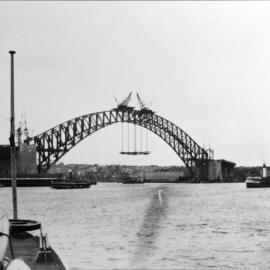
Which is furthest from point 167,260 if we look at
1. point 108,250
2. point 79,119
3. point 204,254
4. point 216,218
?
point 79,119

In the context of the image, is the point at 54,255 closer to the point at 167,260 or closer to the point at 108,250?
the point at 167,260

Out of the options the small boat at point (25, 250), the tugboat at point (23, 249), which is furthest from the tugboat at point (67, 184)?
the small boat at point (25, 250)

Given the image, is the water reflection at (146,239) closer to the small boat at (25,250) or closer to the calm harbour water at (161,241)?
the calm harbour water at (161,241)

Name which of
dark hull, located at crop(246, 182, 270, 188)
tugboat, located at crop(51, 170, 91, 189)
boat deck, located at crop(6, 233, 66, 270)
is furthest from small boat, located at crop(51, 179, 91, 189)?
boat deck, located at crop(6, 233, 66, 270)

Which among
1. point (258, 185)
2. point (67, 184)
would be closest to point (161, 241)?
point (67, 184)

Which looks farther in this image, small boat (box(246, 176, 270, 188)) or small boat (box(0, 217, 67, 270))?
small boat (box(246, 176, 270, 188))

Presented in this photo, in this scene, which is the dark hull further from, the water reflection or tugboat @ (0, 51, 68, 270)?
tugboat @ (0, 51, 68, 270)

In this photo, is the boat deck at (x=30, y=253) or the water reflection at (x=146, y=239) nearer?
the boat deck at (x=30, y=253)

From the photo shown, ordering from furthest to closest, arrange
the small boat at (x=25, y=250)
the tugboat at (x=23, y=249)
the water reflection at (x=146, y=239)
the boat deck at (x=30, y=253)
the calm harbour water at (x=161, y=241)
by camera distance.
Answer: the water reflection at (x=146, y=239) < the calm harbour water at (x=161, y=241) < the boat deck at (x=30, y=253) < the small boat at (x=25, y=250) < the tugboat at (x=23, y=249)

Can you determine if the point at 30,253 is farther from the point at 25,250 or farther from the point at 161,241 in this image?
the point at 161,241
